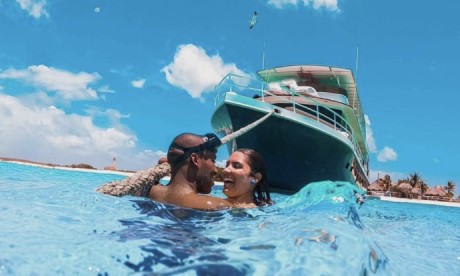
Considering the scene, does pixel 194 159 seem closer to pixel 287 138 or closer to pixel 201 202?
pixel 201 202

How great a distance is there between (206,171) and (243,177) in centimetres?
50

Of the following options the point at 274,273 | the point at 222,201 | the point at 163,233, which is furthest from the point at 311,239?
the point at 222,201

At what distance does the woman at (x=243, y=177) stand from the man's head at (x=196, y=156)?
326 millimetres

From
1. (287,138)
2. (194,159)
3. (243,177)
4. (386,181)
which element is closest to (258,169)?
(243,177)

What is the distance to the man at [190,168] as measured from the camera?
11.8ft

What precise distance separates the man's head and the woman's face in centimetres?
30

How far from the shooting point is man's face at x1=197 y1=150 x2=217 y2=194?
12.0ft

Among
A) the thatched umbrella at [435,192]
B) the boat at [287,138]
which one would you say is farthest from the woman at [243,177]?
the thatched umbrella at [435,192]

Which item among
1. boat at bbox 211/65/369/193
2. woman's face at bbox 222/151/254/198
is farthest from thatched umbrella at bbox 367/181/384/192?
woman's face at bbox 222/151/254/198

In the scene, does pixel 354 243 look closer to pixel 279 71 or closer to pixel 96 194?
pixel 96 194

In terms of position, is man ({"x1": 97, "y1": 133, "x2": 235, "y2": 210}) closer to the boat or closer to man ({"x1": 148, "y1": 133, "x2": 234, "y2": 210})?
man ({"x1": 148, "y1": 133, "x2": 234, "y2": 210})

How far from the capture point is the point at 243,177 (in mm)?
4023

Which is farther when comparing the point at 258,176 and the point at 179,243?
the point at 258,176

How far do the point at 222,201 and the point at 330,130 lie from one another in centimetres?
1226
